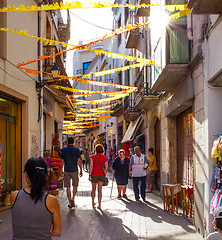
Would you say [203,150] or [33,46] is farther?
[33,46]

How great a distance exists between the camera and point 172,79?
10.3 m

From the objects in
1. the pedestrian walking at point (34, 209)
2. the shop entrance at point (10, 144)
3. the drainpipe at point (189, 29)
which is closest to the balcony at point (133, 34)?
the shop entrance at point (10, 144)

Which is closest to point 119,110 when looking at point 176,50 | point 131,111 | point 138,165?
point 131,111

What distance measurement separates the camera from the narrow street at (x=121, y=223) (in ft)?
24.4

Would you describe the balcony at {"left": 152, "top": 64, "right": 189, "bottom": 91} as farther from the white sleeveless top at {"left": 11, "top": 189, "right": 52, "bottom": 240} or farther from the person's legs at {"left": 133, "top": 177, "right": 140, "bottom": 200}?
the white sleeveless top at {"left": 11, "top": 189, "right": 52, "bottom": 240}

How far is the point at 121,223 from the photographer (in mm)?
8664

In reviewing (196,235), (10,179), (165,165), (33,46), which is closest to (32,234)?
(196,235)

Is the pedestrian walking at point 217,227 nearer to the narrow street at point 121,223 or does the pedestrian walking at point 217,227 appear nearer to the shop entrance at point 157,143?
the narrow street at point 121,223

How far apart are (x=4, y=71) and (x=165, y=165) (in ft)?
18.9

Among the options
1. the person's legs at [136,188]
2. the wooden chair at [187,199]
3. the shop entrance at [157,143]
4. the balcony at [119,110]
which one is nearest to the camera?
the wooden chair at [187,199]

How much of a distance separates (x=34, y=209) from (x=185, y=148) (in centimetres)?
824

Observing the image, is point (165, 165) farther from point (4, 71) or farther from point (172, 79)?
point (4, 71)

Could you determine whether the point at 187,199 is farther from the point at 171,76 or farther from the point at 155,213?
the point at 171,76

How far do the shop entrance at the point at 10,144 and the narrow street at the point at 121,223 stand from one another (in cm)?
101
